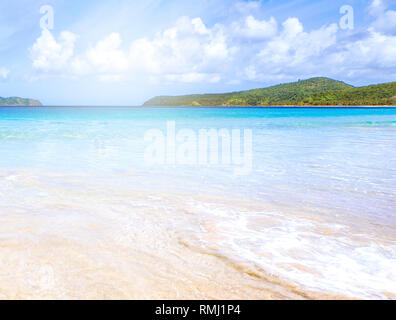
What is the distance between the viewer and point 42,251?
12.4 ft

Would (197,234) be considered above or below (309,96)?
below

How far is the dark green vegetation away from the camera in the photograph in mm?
130750

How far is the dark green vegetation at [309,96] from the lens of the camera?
131m

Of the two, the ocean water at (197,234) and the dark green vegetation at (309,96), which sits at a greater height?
the dark green vegetation at (309,96)

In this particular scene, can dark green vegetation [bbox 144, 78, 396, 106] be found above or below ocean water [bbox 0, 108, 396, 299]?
above

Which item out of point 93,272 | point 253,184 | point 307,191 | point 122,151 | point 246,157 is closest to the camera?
point 93,272

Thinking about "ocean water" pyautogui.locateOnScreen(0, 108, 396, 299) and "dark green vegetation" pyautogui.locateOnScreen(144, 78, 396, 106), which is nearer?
"ocean water" pyautogui.locateOnScreen(0, 108, 396, 299)

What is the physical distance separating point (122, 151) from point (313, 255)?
1015cm

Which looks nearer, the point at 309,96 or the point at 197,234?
the point at 197,234

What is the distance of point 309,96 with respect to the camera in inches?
5822

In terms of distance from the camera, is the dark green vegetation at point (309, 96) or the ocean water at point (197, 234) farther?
the dark green vegetation at point (309, 96)
